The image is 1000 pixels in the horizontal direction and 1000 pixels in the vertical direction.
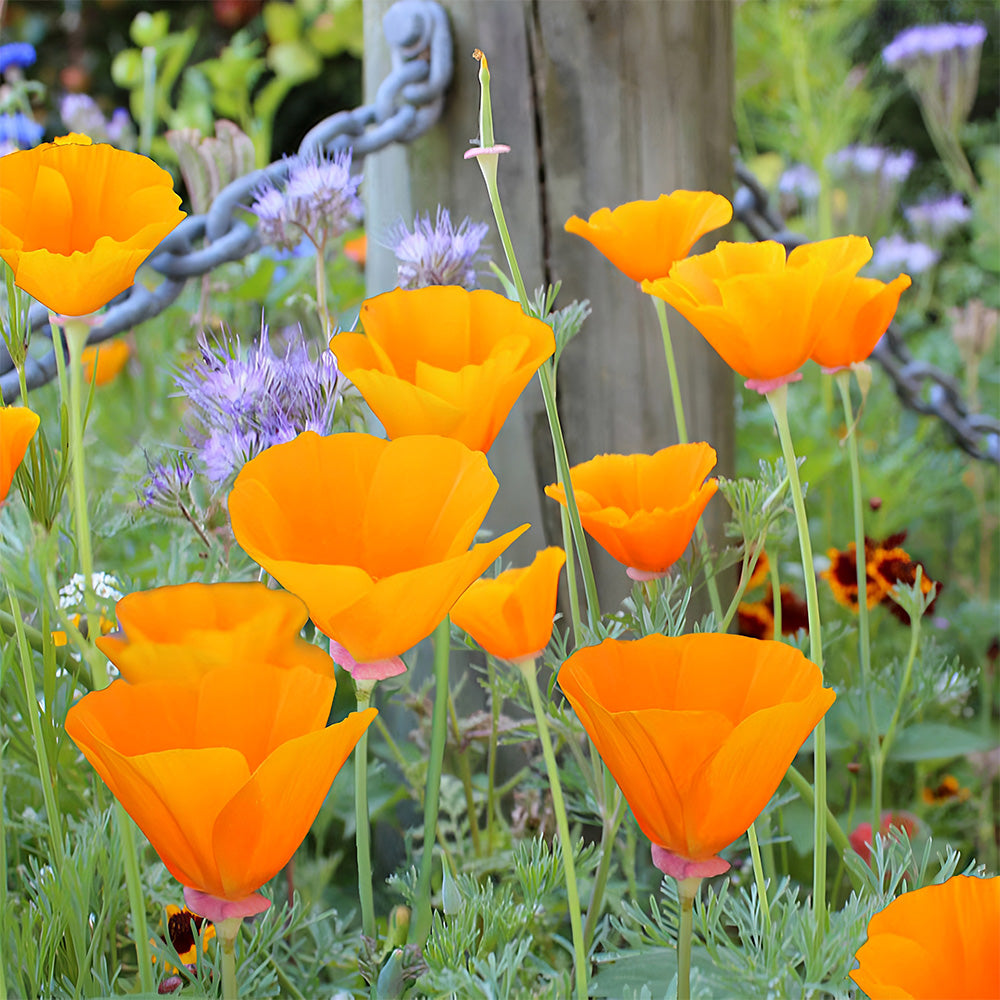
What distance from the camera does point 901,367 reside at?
1233mm

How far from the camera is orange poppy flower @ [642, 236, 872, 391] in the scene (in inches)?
14.8

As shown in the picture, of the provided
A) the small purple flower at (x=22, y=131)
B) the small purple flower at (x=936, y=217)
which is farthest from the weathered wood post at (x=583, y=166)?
the small purple flower at (x=936, y=217)

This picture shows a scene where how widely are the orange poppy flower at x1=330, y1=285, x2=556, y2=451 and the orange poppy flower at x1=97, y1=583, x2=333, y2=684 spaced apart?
82 mm

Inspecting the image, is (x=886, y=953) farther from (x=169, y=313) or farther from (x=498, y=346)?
(x=169, y=313)

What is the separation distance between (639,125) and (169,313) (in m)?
0.96

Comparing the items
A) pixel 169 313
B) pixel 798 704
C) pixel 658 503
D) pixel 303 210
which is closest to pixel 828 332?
pixel 658 503

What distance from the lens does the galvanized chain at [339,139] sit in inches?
28.5

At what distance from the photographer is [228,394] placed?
495 mm

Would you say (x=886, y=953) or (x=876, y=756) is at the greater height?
(x=886, y=953)

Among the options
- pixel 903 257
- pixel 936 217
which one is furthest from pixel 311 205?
pixel 936 217

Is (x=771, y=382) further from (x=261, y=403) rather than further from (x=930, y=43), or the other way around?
(x=930, y=43)

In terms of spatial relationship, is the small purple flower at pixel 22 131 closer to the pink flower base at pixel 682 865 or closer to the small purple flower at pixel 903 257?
the pink flower base at pixel 682 865

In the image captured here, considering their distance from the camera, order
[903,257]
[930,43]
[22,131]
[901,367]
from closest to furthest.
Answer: [901,367] → [22,131] → [930,43] → [903,257]

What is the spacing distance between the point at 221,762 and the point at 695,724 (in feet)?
0.43
